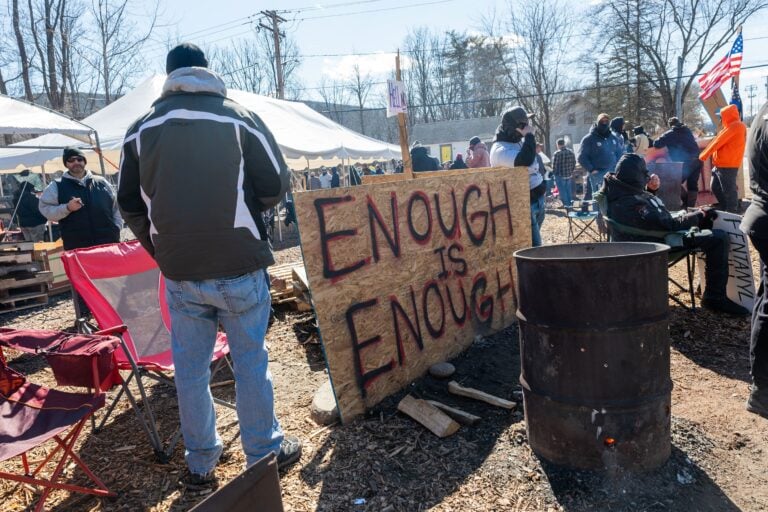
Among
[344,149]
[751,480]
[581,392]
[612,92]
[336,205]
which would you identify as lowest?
[751,480]

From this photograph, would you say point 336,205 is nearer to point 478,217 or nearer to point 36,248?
point 478,217

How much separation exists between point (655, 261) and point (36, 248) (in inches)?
327

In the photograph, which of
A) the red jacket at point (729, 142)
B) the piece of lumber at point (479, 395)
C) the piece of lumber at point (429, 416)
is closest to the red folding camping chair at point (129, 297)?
the piece of lumber at point (429, 416)

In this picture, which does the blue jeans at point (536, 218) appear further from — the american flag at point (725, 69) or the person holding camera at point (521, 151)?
the american flag at point (725, 69)

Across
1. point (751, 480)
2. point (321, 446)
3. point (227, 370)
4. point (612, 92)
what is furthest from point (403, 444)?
point (612, 92)

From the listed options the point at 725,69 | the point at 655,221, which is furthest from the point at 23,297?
the point at 725,69

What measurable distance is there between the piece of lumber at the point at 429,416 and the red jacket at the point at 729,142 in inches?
299

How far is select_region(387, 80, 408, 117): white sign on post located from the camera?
4914 mm

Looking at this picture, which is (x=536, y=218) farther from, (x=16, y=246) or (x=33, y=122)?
(x=16, y=246)

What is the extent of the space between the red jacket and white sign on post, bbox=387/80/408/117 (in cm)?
597

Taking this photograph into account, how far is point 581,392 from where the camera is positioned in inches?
97.3

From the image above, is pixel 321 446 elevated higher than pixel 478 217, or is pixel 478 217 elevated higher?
pixel 478 217

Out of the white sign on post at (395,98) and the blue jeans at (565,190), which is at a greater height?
the white sign on post at (395,98)

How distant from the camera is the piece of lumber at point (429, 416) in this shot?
9.95 ft
